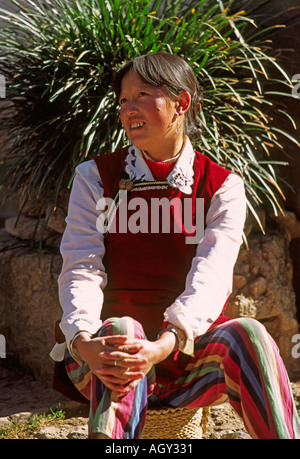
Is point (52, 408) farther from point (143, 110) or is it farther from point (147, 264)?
point (143, 110)

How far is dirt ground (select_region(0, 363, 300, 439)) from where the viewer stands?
8.89 feet

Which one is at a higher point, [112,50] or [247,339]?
[112,50]

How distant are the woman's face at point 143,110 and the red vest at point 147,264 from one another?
0.54 feet

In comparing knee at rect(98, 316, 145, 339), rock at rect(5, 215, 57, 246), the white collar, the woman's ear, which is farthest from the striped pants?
rock at rect(5, 215, 57, 246)

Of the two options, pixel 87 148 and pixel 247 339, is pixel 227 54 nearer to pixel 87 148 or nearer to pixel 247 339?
pixel 87 148

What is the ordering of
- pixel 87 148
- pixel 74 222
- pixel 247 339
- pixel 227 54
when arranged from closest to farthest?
pixel 247 339 < pixel 74 222 < pixel 87 148 < pixel 227 54

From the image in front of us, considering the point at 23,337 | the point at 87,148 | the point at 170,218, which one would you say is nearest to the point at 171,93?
the point at 170,218

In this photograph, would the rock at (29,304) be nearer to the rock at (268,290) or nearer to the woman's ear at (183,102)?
the rock at (268,290)

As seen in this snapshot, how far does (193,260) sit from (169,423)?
19.4 inches

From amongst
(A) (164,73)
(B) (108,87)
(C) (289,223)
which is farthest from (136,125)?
(C) (289,223)

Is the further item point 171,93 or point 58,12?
point 58,12

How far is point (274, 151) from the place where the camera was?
335cm

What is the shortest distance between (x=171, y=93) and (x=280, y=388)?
97 cm
